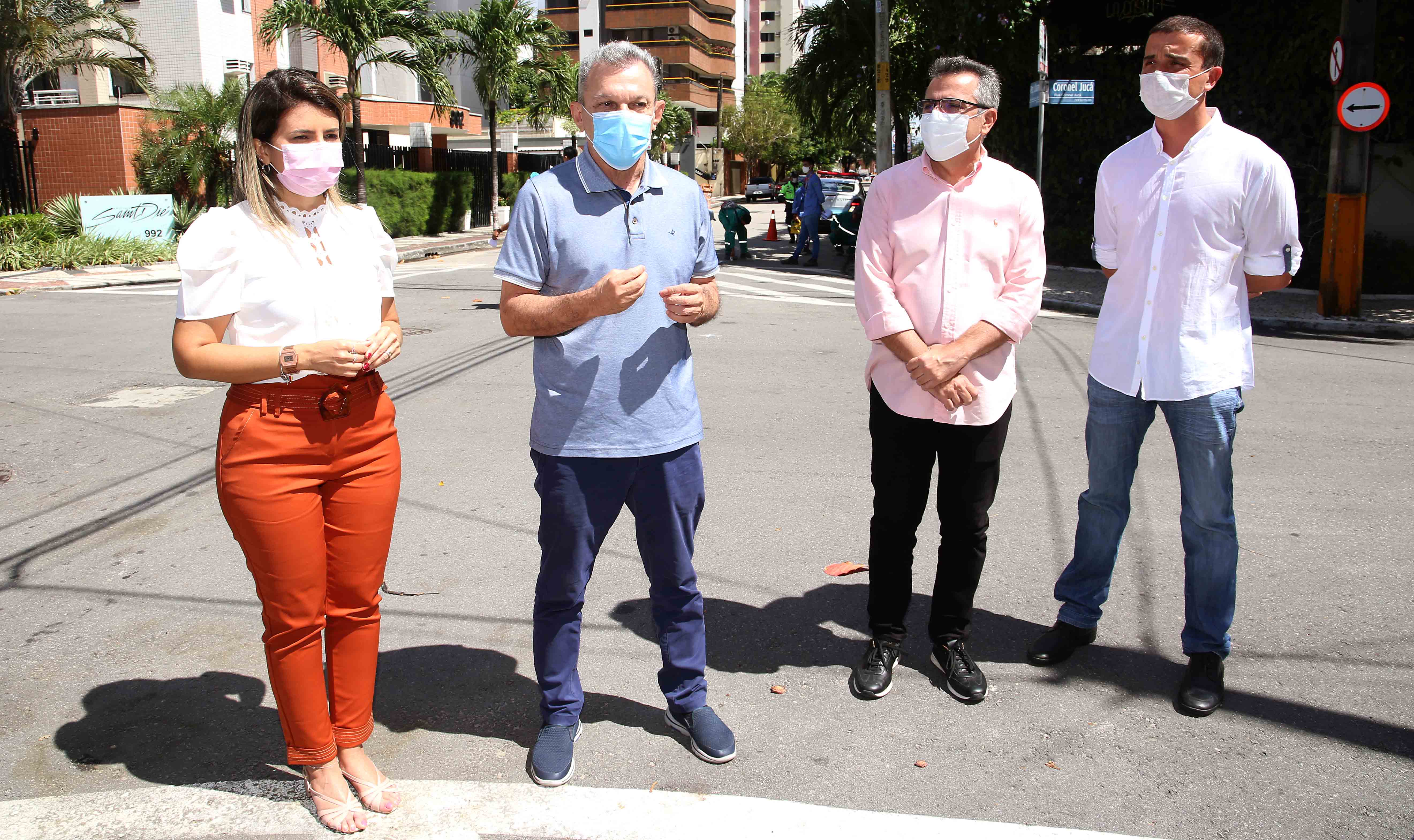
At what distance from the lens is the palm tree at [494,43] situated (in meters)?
31.0

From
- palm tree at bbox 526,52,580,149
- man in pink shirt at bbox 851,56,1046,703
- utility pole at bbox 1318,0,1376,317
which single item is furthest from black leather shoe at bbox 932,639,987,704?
palm tree at bbox 526,52,580,149

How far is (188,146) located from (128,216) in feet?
10.1

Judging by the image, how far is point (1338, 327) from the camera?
12062 millimetres

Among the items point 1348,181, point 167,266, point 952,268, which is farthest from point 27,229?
point 1348,181

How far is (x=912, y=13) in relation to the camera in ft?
62.5

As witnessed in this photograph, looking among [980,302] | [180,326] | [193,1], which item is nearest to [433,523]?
[180,326]

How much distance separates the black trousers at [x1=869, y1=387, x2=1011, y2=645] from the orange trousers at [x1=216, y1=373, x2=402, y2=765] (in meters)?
1.58

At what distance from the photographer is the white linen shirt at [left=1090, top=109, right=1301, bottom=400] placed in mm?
3400

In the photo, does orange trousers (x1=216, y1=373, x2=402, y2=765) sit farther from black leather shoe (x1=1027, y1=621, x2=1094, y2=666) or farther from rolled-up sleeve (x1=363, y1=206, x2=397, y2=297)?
black leather shoe (x1=1027, y1=621, x2=1094, y2=666)

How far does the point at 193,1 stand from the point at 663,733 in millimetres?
36002

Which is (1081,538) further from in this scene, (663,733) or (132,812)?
(132,812)

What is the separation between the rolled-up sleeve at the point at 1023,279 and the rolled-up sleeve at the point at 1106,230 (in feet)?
1.12

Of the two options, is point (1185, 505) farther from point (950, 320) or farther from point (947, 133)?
point (947, 133)

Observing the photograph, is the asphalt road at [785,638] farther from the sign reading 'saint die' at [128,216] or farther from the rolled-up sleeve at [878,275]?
the sign reading 'saint die' at [128,216]
